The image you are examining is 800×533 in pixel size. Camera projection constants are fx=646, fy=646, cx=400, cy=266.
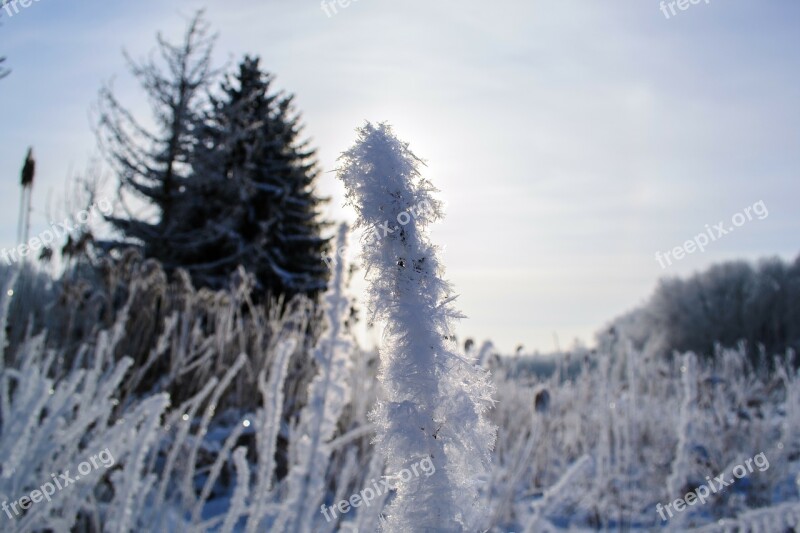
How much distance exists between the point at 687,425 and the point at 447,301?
57 centimetres

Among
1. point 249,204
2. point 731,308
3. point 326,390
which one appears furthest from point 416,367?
point 731,308

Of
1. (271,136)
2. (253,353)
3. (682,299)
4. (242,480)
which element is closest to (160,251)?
(271,136)

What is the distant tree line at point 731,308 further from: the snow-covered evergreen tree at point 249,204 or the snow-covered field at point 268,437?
the snow-covered field at point 268,437

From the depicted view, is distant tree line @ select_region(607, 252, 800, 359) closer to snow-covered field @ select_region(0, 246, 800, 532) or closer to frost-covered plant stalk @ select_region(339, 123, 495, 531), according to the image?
snow-covered field @ select_region(0, 246, 800, 532)

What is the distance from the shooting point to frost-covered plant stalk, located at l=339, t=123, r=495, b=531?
0.43m

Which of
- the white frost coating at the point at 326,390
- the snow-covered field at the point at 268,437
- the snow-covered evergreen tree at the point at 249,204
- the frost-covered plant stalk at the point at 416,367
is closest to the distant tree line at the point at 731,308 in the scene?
the snow-covered evergreen tree at the point at 249,204

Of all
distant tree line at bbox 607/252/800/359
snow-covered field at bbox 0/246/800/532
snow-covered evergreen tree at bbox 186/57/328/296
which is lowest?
snow-covered field at bbox 0/246/800/532

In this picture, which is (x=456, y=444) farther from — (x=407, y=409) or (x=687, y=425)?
(x=687, y=425)

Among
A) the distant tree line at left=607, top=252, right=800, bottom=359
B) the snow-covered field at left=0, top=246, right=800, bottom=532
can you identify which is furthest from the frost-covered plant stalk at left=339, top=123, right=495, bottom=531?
the distant tree line at left=607, top=252, right=800, bottom=359

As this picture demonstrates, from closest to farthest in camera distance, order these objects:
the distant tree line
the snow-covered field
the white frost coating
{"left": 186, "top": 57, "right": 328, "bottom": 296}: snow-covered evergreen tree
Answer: the white frost coating, the snow-covered field, {"left": 186, "top": 57, "right": 328, "bottom": 296}: snow-covered evergreen tree, the distant tree line

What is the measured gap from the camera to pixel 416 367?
1.47 feet

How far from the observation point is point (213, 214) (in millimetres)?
21844

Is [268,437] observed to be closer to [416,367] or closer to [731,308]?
[416,367]

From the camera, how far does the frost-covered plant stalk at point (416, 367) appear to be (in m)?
0.43
